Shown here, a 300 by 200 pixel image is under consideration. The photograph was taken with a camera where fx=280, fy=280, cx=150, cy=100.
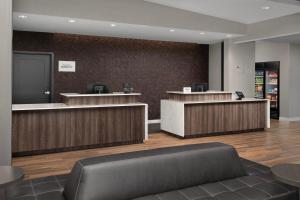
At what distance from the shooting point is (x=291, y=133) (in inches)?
275

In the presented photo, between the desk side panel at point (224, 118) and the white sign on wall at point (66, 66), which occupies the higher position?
the white sign on wall at point (66, 66)

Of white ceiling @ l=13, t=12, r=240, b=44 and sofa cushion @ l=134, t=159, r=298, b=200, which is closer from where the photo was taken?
sofa cushion @ l=134, t=159, r=298, b=200

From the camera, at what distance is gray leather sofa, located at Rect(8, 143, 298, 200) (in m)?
2.02

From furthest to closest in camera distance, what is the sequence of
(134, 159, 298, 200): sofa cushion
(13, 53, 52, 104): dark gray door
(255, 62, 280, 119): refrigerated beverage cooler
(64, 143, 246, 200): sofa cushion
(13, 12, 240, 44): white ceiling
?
1. (255, 62, 280, 119): refrigerated beverage cooler
2. (13, 53, 52, 104): dark gray door
3. (13, 12, 240, 44): white ceiling
4. (134, 159, 298, 200): sofa cushion
5. (64, 143, 246, 200): sofa cushion

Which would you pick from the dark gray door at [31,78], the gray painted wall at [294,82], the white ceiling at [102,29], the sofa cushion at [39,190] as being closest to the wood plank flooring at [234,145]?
the sofa cushion at [39,190]

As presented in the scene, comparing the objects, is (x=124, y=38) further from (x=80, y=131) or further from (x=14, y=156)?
(x=14, y=156)

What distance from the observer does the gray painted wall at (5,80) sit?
11.9 ft

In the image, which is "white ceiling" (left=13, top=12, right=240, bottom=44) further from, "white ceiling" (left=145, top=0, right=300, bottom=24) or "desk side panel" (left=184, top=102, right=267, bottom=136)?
"desk side panel" (left=184, top=102, right=267, bottom=136)

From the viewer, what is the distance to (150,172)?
2207 mm

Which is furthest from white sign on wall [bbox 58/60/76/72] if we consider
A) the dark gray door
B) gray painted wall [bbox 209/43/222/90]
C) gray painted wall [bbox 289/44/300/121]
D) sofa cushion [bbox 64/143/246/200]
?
gray painted wall [bbox 289/44/300/121]

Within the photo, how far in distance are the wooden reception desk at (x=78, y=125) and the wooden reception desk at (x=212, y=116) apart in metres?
0.99

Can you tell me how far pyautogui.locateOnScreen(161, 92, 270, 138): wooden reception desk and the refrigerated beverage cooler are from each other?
2528 millimetres

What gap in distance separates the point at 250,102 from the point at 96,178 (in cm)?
602

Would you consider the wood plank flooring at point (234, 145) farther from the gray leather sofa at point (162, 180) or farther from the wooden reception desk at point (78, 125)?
the gray leather sofa at point (162, 180)
